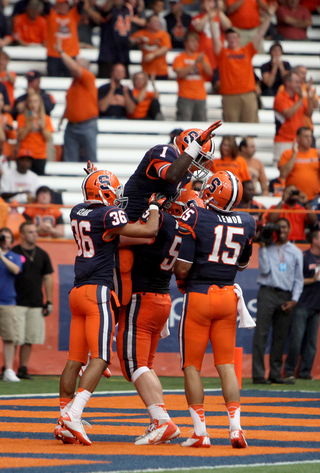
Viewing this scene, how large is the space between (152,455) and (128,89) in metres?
9.40

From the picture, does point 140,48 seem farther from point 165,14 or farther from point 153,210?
point 153,210

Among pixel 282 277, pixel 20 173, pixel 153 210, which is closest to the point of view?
pixel 153 210

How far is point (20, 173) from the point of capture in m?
11.3

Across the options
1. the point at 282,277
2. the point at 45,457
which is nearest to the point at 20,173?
the point at 282,277

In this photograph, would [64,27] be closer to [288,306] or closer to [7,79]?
[7,79]

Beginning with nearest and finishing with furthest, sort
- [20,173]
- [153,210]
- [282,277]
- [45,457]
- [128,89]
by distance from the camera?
[45,457]
[153,210]
[282,277]
[20,173]
[128,89]

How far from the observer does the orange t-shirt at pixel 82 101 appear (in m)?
12.4

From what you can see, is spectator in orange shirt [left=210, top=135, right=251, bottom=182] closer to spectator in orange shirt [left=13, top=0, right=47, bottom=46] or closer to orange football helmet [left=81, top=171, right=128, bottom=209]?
spectator in orange shirt [left=13, top=0, right=47, bottom=46]

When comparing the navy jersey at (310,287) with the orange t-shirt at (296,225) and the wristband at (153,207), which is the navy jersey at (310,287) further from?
the wristband at (153,207)

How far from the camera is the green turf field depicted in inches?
337

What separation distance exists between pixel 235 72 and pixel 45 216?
4.76 metres

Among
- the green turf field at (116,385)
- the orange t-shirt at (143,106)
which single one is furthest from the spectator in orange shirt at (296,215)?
the orange t-shirt at (143,106)

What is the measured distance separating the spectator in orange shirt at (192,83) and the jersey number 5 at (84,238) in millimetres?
8354

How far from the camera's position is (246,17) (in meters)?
14.7
